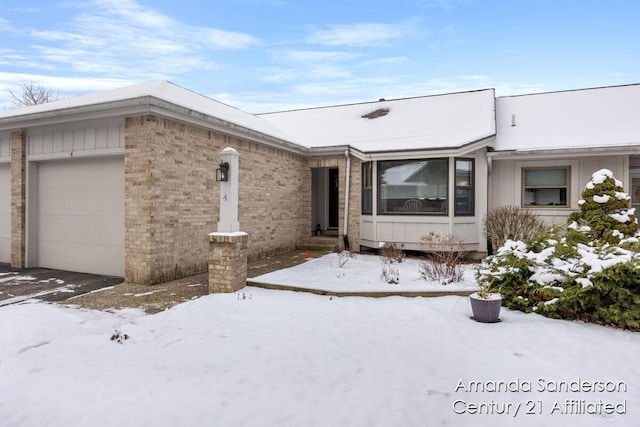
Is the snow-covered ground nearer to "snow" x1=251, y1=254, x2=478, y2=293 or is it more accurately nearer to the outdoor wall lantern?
"snow" x1=251, y1=254, x2=478, y2=293

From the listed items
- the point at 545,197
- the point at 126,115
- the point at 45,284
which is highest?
the point at 126,115

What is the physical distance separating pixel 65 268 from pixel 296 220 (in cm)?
618

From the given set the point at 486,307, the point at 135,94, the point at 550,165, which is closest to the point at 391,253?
the point at 486,307

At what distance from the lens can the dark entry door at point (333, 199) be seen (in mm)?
13609

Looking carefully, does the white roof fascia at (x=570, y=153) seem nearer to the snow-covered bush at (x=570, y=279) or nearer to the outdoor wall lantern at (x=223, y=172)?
the snow-covered bush at (x=570, y=279)

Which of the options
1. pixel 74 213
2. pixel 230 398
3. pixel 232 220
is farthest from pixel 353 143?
pixel 230 398

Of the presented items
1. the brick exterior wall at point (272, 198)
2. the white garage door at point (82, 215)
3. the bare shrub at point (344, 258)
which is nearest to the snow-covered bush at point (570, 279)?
the bare shrub at point (344, 258)

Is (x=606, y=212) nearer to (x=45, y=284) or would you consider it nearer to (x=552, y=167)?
(x=552, y=167)

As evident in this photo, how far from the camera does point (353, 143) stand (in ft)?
38.0

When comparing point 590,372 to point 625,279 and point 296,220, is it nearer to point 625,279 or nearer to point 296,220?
point 625,279

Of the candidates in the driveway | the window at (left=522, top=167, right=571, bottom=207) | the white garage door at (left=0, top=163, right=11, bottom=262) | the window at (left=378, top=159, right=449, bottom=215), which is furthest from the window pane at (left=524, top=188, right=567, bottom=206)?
the white garage door at (left=0, top=163, right=11, bottom=262)

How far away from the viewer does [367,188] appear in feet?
35.9

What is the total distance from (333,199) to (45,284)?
898 centimetres

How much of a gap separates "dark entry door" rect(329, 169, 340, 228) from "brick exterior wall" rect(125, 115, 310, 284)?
13.4ft
